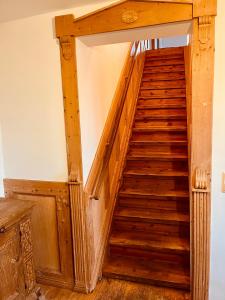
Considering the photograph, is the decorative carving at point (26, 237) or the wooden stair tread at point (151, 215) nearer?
the decorative carving at point (26, 237)

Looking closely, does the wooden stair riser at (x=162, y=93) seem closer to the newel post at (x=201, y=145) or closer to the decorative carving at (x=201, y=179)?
the newel post at (x=201, y=145)

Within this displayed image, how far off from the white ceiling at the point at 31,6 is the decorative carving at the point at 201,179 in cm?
137

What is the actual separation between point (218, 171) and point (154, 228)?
1.20m

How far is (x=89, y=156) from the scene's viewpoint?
222 centimetres

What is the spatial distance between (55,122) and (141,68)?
2.81m

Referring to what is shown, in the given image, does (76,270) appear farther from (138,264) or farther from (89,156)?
(89,156)

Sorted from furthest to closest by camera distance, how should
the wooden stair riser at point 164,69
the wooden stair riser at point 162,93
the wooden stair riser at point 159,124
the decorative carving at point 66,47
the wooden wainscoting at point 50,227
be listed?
the wooden stair riser at point 164,69 < the wooden stair riser at point 162,93 < the wooden stair riser at point 159,124 < the wooden wainscoting at point 50,227 < the decorative carving at point 66,47

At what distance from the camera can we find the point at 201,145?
169 centimetres

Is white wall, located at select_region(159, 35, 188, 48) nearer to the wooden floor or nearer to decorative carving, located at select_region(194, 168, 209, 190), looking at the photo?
decorative carving, located at select_region(194, 168, 209, 190)

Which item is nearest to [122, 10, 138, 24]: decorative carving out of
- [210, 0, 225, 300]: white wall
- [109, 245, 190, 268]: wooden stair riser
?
[210, 0, 225, 300]: white wall

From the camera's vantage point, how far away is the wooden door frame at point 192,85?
1603mm

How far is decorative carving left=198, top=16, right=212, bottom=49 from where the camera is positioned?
157 centimetres

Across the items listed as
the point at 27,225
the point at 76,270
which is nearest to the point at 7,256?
the point at 27,225

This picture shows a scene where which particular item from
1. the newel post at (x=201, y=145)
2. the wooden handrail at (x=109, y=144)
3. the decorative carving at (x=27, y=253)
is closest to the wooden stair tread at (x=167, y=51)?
the wooden handrail at (x=109, y=144)
